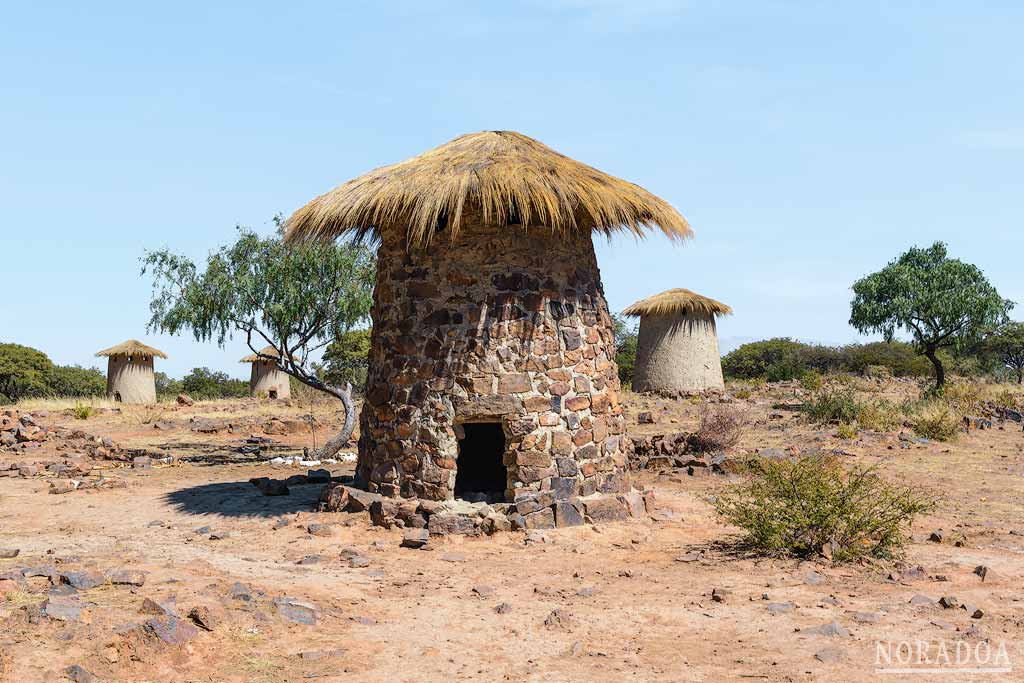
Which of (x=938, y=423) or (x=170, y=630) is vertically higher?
(x=938, y=423)

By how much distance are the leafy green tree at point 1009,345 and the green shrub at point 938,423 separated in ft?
66.0

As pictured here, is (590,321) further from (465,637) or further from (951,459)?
(951,459)

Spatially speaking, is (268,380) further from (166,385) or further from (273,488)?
(273,488)

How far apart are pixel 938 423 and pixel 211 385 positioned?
3249 cm

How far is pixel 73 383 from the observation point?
3591 centimetres

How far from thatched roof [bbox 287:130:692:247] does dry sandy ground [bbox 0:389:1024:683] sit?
297 centimetres

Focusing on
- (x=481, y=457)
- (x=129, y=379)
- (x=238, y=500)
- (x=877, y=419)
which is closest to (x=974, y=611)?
(x=481, y=457)

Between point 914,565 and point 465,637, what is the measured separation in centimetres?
378

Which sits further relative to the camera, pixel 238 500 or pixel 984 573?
pixel 238 500

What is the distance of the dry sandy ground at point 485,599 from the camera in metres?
4.94

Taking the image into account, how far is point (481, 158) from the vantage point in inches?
348

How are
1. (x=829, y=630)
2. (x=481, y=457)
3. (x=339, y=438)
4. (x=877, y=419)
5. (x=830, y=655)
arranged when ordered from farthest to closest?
(x=877, y=419) < (x=339, y=438) < (x=481, y=457) < (x=829, y=630) < (x=830, y=655)

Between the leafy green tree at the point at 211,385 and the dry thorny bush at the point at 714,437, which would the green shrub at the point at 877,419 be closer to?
the dry thorny bush at the point at 714,437

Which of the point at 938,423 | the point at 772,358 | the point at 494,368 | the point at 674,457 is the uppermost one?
the point at 772,358
